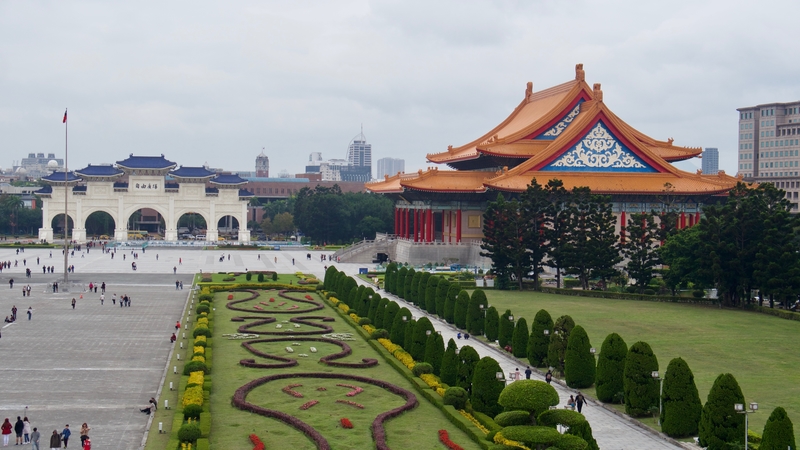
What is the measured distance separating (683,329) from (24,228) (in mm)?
110262

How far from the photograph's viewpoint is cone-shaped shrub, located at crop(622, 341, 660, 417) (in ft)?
79.9

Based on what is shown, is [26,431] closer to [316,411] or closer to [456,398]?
[316,411]

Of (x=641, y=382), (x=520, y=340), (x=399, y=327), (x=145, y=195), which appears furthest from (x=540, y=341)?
(x=145, y=195)

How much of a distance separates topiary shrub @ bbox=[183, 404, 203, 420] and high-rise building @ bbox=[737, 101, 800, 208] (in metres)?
94.3

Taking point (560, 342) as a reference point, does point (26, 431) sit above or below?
below

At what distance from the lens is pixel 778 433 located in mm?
18000

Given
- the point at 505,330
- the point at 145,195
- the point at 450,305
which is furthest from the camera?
the point at 145,195

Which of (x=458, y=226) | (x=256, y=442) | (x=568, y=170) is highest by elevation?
(x=568, y=170)

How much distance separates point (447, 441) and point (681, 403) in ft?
18.9

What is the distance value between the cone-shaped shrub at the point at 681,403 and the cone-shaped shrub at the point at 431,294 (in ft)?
73.6

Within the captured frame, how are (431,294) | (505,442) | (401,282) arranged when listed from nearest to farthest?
(505,442) < (431,294) < (401,282)

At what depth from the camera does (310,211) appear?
103 meters

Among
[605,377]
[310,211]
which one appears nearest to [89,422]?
[605,377]

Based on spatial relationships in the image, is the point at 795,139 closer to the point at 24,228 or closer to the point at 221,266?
the point at 221,266
